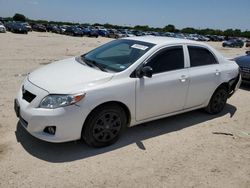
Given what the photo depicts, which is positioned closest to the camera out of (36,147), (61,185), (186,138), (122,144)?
(61,185)

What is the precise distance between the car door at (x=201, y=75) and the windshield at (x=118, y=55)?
3.39 ft

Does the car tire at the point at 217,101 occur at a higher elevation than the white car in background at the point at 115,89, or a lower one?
lower

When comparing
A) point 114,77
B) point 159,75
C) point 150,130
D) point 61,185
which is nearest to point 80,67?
point 114,77

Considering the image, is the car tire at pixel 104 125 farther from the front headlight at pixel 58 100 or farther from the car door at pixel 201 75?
the car door at pixel 201 75

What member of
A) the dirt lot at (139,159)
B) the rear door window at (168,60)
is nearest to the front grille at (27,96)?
the dirt lot at (139,159)

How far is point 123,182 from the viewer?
354 centimetres

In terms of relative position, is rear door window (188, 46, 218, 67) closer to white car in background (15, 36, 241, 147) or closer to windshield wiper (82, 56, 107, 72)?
white car in background (15, 36, 241, 147)

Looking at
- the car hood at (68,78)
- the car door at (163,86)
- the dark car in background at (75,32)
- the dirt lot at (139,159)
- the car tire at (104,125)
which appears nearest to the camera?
the dirt lot at (139,159)

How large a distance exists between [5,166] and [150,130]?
2.48 m

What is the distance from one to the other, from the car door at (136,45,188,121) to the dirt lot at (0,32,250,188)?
1.55 feet

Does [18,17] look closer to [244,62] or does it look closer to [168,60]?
[244,62]

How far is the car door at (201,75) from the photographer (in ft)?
17.4

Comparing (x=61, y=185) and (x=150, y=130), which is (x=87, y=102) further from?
(x=150, y=130)

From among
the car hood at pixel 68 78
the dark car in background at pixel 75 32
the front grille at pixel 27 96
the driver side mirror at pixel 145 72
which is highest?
the driver side mirror at pixel 145 72
